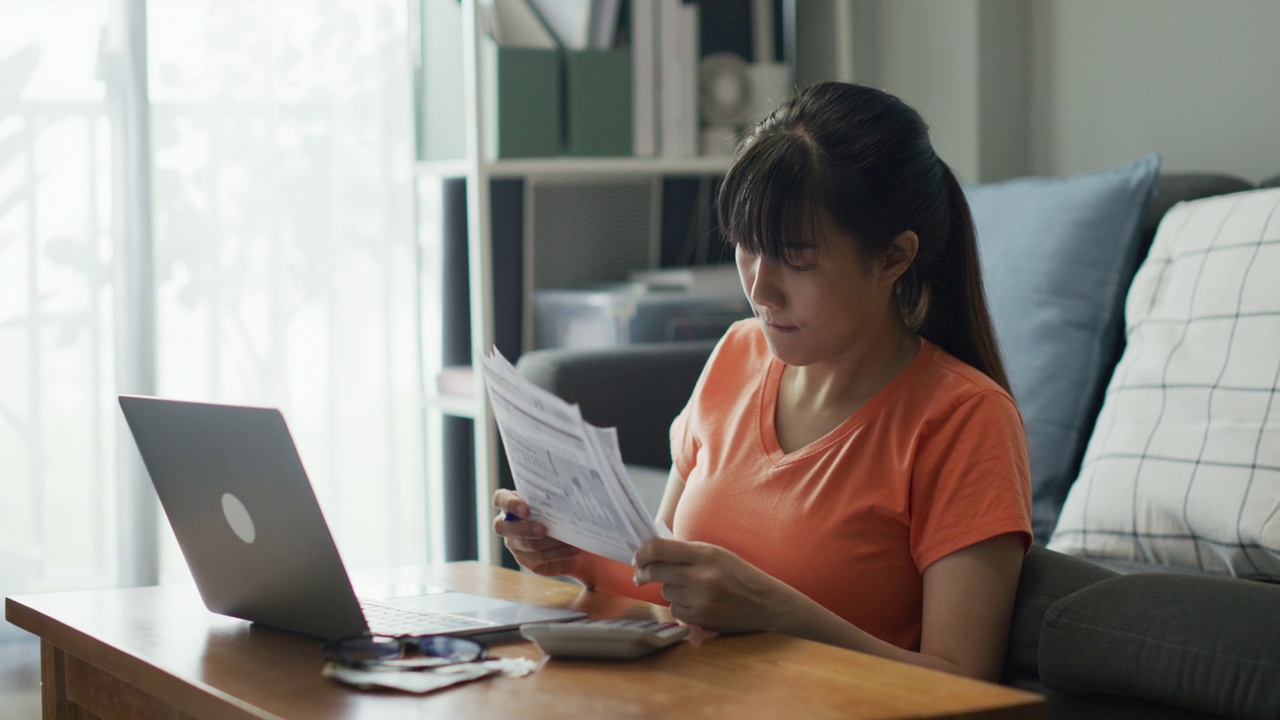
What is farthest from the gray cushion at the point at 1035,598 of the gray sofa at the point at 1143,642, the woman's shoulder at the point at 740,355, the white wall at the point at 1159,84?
the white wall at the point at 1159,84

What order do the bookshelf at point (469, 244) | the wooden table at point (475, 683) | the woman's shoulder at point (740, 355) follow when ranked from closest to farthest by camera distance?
the wooden table at point (475, 683) → the woman's shoulder at point (740, 355) → the bookshelf at point (469, 244)

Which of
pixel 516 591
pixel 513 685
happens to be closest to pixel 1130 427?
pixel 516 591

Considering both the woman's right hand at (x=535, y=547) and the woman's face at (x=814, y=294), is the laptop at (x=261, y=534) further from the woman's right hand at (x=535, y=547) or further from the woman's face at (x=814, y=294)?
the woman's face at (x=814, y=294)

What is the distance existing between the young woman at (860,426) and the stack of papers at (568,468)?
0.16 feet

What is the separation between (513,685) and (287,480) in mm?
224

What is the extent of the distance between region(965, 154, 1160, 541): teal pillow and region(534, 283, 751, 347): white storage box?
0.71 m

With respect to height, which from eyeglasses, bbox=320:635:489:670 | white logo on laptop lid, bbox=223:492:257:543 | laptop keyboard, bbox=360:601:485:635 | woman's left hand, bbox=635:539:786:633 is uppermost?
white logo on laptop lid, bbox=223:492:257:543

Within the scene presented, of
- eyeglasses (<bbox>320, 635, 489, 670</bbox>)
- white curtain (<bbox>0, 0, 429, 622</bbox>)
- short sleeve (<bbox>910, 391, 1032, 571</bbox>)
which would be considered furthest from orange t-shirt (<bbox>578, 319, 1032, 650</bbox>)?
white curtain (<bbox>0, 0, 429, 622</bbox>)

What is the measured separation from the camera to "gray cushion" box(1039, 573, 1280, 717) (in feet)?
2.64

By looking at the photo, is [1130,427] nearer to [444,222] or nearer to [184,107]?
[444,222]

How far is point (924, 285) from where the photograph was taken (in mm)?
1188

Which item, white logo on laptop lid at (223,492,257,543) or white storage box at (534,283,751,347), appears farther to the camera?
white storage box at (534,283,751,347)

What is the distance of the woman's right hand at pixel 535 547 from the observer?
1130 millimetres

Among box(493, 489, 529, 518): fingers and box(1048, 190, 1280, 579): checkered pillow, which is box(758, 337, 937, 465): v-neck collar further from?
box(1048, 190, 1280, 579): checkered pillow
